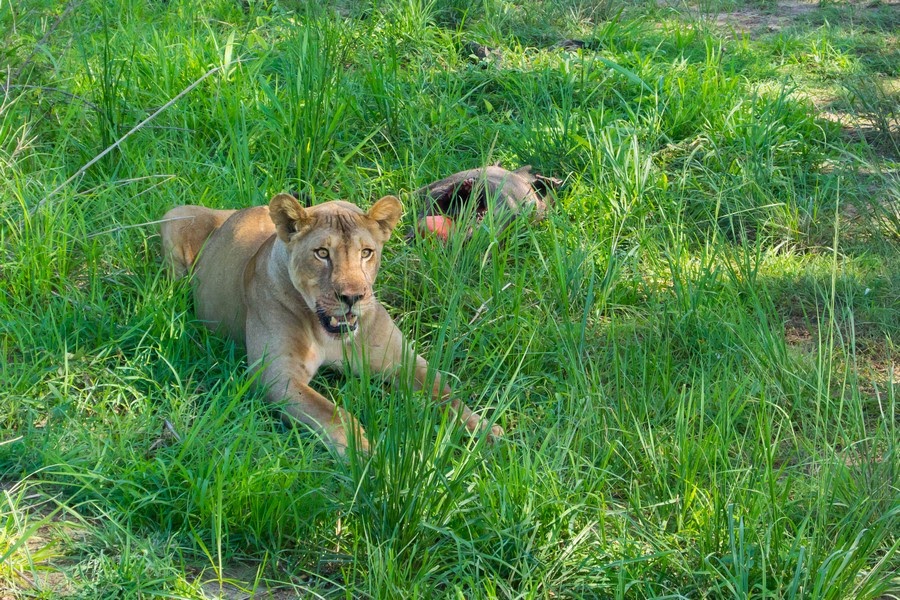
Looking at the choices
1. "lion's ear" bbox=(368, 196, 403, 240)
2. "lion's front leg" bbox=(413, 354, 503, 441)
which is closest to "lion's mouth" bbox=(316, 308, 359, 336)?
"lion's front leg" bbox=(413, 354, 503, 441)

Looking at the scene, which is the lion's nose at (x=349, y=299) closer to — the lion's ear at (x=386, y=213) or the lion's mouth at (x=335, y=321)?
the lion's mouth at (x=335, y=321)

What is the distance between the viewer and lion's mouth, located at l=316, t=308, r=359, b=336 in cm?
377

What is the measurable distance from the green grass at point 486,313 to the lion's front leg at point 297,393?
0.21 feet

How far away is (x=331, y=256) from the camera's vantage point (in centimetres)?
380

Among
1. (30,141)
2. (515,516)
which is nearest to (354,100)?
(30,141)

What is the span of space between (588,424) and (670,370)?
0.46m

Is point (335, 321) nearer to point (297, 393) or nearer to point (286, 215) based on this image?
point (297, 393)

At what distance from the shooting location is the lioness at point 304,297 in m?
3.75

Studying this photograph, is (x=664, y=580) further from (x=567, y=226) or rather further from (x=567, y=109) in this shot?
(x=567, y=109)

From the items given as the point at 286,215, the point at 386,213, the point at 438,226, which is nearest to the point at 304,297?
the point at 286,215

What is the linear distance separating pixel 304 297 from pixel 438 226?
0.87 metres

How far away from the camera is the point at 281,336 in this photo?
12.9 ft

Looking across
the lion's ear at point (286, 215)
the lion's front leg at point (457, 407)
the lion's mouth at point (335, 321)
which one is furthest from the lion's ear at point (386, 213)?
the lion's front leg at point (457, 407)

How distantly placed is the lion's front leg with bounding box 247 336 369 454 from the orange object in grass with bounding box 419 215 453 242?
2.78ft
